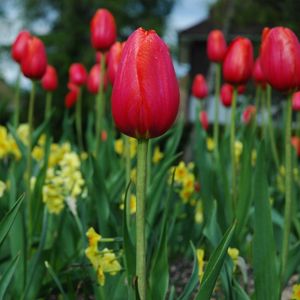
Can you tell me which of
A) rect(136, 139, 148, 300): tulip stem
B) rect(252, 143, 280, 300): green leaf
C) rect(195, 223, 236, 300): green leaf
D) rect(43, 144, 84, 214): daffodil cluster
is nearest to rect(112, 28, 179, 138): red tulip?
rect(136, 139, 148, 300): tulip stem

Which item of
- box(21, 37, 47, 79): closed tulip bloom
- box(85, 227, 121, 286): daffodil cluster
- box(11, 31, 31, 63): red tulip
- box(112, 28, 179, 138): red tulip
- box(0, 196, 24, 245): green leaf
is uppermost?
box(11, 31, 31, 63): red tulip

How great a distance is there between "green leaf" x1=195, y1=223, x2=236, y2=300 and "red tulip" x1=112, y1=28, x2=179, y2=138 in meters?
0.27

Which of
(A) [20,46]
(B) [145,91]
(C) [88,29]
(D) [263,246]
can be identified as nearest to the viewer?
(B) [145,91]

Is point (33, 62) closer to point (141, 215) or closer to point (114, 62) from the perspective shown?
point (114, 62)

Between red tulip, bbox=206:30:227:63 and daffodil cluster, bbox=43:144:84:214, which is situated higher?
red tulip, bbox=206:30:227:63

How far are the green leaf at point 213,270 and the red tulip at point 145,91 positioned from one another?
0.89ft

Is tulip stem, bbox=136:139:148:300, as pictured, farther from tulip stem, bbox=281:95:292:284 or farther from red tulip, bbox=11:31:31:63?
red tulip, bbox=11:31:31:63

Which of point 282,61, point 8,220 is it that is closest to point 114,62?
point 282,61

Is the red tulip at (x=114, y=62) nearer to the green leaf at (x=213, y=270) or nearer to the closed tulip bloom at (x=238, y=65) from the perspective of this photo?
the closed tulip bloom at (x=238, y=65)

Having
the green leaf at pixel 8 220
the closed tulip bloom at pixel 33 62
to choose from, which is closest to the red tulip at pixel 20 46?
the closed tulip bloom at pixel 33 62

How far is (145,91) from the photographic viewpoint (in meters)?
1.26

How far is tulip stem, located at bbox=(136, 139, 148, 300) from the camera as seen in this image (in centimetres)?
126

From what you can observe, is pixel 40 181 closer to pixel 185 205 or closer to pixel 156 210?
pixel 156 210

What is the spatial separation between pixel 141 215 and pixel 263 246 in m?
0.55
